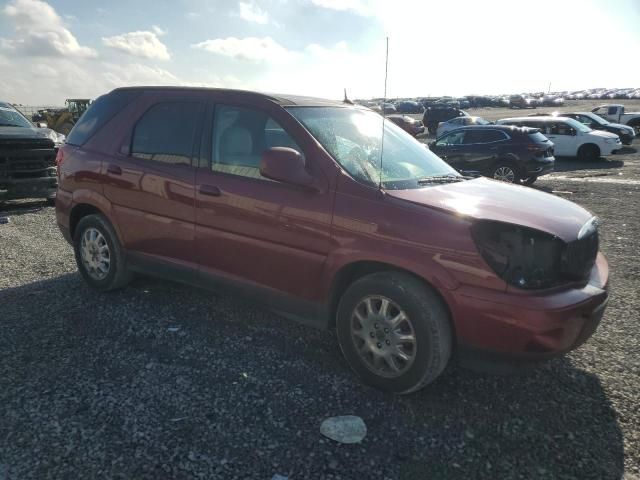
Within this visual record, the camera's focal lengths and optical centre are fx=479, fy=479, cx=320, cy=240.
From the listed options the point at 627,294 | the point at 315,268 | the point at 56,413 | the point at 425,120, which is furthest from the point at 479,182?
the point at 425,120

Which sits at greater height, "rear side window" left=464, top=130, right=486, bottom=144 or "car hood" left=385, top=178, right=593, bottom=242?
"rear side window" left=464, top=130, right=486, bottom=144

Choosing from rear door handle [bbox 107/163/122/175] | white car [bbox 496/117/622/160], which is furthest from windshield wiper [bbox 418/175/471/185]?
white car [bbox 496/117/622/160]

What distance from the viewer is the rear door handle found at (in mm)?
4305

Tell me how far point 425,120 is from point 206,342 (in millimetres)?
31214

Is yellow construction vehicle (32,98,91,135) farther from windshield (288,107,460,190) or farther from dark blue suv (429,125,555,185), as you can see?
windshield (288,107,460,190)

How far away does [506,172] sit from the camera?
1241 centimetres

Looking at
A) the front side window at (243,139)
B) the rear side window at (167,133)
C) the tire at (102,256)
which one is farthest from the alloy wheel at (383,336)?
the tire at (102,256)

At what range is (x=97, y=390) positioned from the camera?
3.12m

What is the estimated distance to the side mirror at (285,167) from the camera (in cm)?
313

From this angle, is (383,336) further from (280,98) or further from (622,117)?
(622,117)

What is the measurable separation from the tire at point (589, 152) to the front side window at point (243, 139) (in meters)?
17.3

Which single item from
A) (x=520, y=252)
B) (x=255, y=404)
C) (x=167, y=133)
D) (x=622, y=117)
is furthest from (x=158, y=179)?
(x=622, y=117)

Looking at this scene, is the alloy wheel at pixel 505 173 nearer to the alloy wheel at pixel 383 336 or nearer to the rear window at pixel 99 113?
the rear window at pixel 99 113

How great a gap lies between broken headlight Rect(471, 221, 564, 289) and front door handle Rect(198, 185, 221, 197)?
192cm
